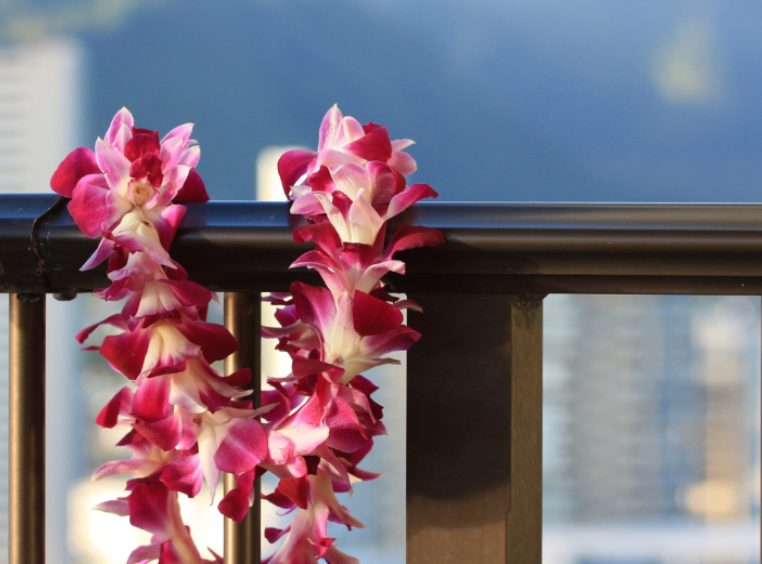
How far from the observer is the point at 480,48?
3.86 metres

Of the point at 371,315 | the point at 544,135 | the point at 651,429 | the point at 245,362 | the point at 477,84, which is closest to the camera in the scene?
the point at 371,315

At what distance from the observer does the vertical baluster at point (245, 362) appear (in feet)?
1.88

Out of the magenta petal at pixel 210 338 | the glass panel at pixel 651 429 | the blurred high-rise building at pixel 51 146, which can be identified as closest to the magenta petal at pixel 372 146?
the magenta petal at pixel 210 338

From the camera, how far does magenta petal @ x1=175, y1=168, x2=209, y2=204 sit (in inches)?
21.1

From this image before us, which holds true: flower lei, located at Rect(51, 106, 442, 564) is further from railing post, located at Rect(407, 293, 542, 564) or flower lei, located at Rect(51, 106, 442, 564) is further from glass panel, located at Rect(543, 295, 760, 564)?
glass panel, located at Rect(543, 295, 760, 564)

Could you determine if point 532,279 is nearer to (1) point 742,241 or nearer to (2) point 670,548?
(1) point 742,241

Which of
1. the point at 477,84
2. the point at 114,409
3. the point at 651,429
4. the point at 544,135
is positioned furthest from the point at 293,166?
the point at 651,429

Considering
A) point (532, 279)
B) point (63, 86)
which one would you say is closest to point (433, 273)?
point (532, 279)

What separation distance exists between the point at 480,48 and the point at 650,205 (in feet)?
11.4

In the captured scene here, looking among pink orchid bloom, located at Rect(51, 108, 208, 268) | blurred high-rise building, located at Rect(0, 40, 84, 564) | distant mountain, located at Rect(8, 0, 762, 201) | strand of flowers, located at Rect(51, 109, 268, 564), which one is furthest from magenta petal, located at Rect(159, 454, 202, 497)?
distant mountain, located at Rect(8, 0, 762, 201)

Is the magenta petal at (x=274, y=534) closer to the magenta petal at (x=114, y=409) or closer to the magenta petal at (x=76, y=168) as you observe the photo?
the magenta petal at (x=114, y=409)

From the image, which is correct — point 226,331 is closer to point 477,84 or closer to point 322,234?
point 322,234

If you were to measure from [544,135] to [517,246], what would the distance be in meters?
3.30

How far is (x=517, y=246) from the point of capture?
514mm
